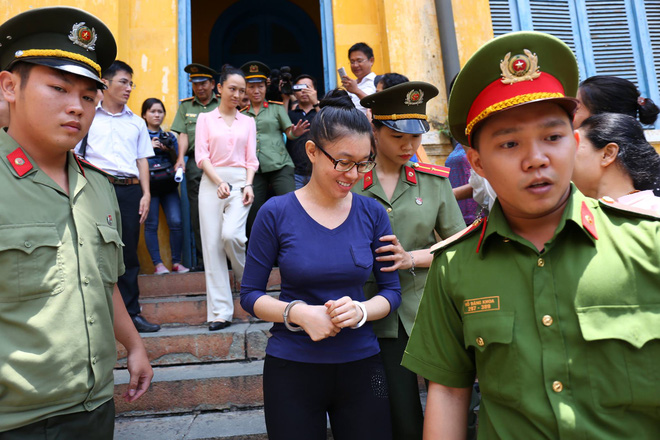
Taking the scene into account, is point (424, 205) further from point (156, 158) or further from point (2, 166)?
point (156, 158)

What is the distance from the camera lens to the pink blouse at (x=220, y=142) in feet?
14.5

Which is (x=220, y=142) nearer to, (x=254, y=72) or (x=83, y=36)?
(x=254, y=72)

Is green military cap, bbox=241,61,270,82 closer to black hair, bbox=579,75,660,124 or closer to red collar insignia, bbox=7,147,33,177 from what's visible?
black hair, bbox=579,75,660,124

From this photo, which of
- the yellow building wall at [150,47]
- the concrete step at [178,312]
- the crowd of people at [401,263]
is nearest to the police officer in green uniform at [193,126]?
the yellow building wall at [150,47]

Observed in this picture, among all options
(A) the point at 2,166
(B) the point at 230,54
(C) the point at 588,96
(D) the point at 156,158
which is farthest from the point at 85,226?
(B) the point at 230,54

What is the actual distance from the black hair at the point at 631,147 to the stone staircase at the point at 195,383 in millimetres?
2341

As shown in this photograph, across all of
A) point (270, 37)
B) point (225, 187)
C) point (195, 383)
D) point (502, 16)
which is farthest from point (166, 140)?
point (270, 37)

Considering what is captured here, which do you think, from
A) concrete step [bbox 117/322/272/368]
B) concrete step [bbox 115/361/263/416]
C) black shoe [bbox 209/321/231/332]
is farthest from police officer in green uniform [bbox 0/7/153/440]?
black shoe [bbox 209/321/231/332]

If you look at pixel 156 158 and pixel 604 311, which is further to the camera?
pixel 156 158

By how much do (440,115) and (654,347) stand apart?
514cm

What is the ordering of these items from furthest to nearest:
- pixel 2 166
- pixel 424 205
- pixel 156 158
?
pixel 156 158, pixel 424 205, pixel 2 166

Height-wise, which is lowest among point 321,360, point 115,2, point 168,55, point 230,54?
A: point 321,360

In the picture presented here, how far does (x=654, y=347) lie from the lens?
113 centimetres

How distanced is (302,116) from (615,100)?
365 cm
